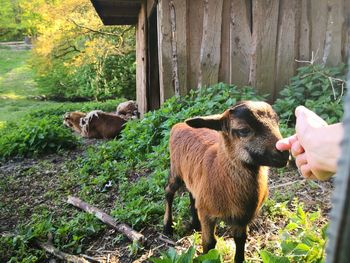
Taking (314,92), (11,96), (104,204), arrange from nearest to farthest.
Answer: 1. (104,204)
2. (314,92)
3. (11,96)

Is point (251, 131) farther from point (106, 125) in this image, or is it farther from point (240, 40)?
point (106, 125)

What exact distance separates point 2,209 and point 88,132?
15.6 ft

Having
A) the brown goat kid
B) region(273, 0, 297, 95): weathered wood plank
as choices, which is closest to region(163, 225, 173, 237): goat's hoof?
the brown goat kid

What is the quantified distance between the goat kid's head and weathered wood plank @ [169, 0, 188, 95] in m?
4.14

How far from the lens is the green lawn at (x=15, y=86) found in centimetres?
1608

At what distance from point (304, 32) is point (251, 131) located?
462 cm

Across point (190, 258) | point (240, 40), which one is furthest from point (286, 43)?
point (190, 258)

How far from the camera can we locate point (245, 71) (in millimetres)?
6730

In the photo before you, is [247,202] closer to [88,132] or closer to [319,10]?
[319,10]

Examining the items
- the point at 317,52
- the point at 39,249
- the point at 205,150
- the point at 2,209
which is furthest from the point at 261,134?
the point at 317,52

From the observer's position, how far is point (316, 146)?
5.66 feet

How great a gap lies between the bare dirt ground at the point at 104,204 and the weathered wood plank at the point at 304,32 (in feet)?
8.49

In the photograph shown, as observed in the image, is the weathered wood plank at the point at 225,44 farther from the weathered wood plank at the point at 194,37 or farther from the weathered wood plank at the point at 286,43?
the weathered wood plank at the point at 286,43

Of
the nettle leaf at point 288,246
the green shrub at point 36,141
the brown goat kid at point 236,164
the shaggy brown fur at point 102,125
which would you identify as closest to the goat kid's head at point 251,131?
the brown goat kid at point 236,164
